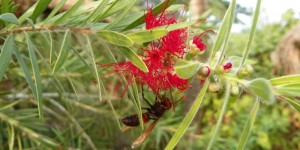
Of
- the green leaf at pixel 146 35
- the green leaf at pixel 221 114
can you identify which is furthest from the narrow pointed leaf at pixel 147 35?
the green leaf at pixel 221 114

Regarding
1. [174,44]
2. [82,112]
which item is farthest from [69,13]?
[82,112]

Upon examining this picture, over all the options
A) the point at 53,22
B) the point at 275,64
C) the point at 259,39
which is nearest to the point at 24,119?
the point at 53,22

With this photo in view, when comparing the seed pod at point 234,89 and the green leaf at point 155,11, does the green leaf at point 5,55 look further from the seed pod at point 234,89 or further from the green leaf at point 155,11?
the seed pod at point 234,89

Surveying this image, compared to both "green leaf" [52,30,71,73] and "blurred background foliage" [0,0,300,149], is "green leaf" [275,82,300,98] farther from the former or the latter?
"green leaf" [52,30,71,73]

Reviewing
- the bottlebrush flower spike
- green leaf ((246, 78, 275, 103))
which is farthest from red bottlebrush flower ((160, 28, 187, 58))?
green leaf ((246, 78, 275, 103))

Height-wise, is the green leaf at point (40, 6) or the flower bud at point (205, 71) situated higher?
the green leaf at point (40, 6)

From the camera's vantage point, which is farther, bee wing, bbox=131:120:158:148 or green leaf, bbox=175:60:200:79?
bee wing, bbox=131:120:158:148

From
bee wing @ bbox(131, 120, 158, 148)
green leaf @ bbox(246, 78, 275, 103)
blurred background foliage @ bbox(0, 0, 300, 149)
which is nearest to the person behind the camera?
green leaf @ bbox(246, 78, 275, 103)

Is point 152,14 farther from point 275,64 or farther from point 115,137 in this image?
point 275,64
